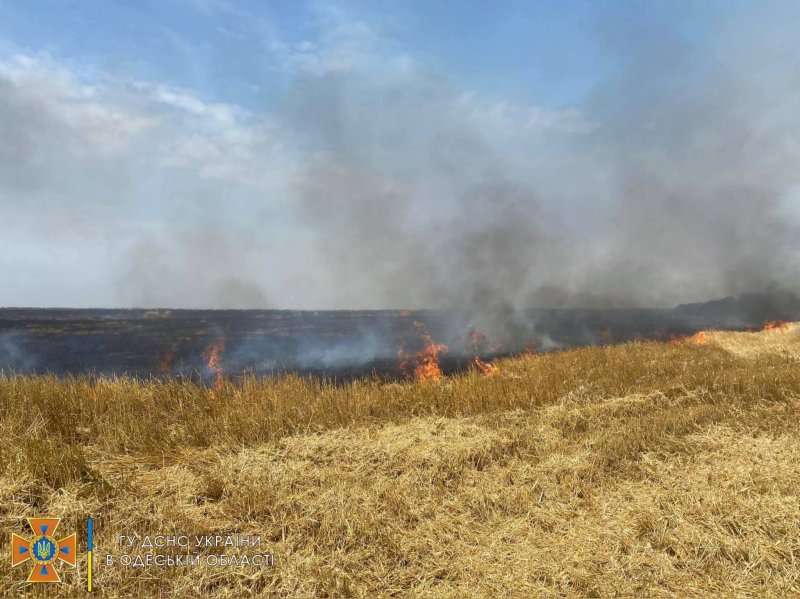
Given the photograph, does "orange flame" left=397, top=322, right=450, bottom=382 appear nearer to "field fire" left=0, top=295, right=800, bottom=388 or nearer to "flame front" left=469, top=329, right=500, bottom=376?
"field fire" left=0, top=295, right=800, bottom=388

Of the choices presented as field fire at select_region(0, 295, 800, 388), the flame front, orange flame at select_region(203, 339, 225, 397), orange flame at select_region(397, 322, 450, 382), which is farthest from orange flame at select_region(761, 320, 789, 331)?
orange flame at select_region(203, 339, 225, 397)

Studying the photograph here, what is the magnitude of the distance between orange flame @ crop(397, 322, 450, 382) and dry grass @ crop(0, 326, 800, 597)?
22.6ft

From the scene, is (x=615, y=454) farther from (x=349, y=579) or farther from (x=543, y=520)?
(x=349, y=579)

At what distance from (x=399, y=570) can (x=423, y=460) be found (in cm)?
223

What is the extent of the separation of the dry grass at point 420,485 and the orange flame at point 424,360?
690cm

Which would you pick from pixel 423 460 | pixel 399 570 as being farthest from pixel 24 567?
pixel 423 460

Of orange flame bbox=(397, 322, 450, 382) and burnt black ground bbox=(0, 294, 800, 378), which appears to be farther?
burnt black ground bbox=(0, 294, 800, 378)

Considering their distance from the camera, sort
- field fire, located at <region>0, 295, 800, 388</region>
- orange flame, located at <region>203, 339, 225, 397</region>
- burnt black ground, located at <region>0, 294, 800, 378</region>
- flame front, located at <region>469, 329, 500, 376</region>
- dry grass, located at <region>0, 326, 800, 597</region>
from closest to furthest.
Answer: dry grass, located at <region>0, 326, 800, 597</region> < orange flame, located at <region>203, 339, 225, 397</region> < field fire, located at <region>0, 295, 800, 388</region> < burnt black ground, located at <region>0, 294, 800, 378</region> < flame front, located at <region>469, 329, 500, 376</region>

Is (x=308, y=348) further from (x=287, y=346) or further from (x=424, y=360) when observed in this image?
(x=424, y=360)

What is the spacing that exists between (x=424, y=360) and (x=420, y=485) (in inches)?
568

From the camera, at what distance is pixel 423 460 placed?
Answer: 6488mm

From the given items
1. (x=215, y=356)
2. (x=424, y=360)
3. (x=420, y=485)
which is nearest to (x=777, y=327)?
(x=424, y=360)

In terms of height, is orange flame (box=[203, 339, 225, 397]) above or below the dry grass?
above

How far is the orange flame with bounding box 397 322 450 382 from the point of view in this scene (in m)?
17.3
